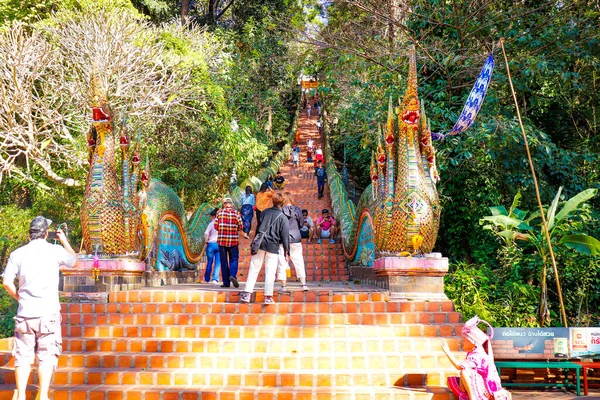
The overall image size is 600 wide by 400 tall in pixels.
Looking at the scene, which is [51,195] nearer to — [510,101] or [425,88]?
[425,88]

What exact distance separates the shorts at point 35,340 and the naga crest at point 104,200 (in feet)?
11.4

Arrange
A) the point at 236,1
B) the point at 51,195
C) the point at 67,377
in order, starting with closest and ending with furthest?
the point at 67,377, the point at 51,195, the point at 236,1

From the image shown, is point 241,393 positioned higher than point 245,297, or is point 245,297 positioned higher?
point 245,297

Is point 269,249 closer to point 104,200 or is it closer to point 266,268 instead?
point 266,268

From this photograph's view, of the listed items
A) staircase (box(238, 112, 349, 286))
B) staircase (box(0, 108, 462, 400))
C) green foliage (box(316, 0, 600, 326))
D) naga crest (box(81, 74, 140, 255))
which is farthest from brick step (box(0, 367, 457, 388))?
staircase (box(238, 112, 349, 286))

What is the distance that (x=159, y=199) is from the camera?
35.8 ft

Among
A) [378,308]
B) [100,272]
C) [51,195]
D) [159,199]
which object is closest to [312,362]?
[378,308]

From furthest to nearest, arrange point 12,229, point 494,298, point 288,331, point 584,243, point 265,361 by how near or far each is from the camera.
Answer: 1. point 12,229
2. point 494,298
3. point 584,243
4. point 288,331
5. point 265,361

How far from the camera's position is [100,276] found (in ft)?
28.2

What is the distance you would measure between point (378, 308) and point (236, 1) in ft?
73.3

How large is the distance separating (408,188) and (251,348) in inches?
124

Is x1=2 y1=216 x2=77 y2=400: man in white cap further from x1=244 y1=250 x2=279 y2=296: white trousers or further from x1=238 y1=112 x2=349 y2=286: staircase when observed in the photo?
x1=238 y1=112 x2=349 y2=286: staircase

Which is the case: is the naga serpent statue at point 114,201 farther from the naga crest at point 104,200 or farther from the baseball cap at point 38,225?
the baseball cap at point 38,225

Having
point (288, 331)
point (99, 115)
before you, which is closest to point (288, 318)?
point (288, 331)
